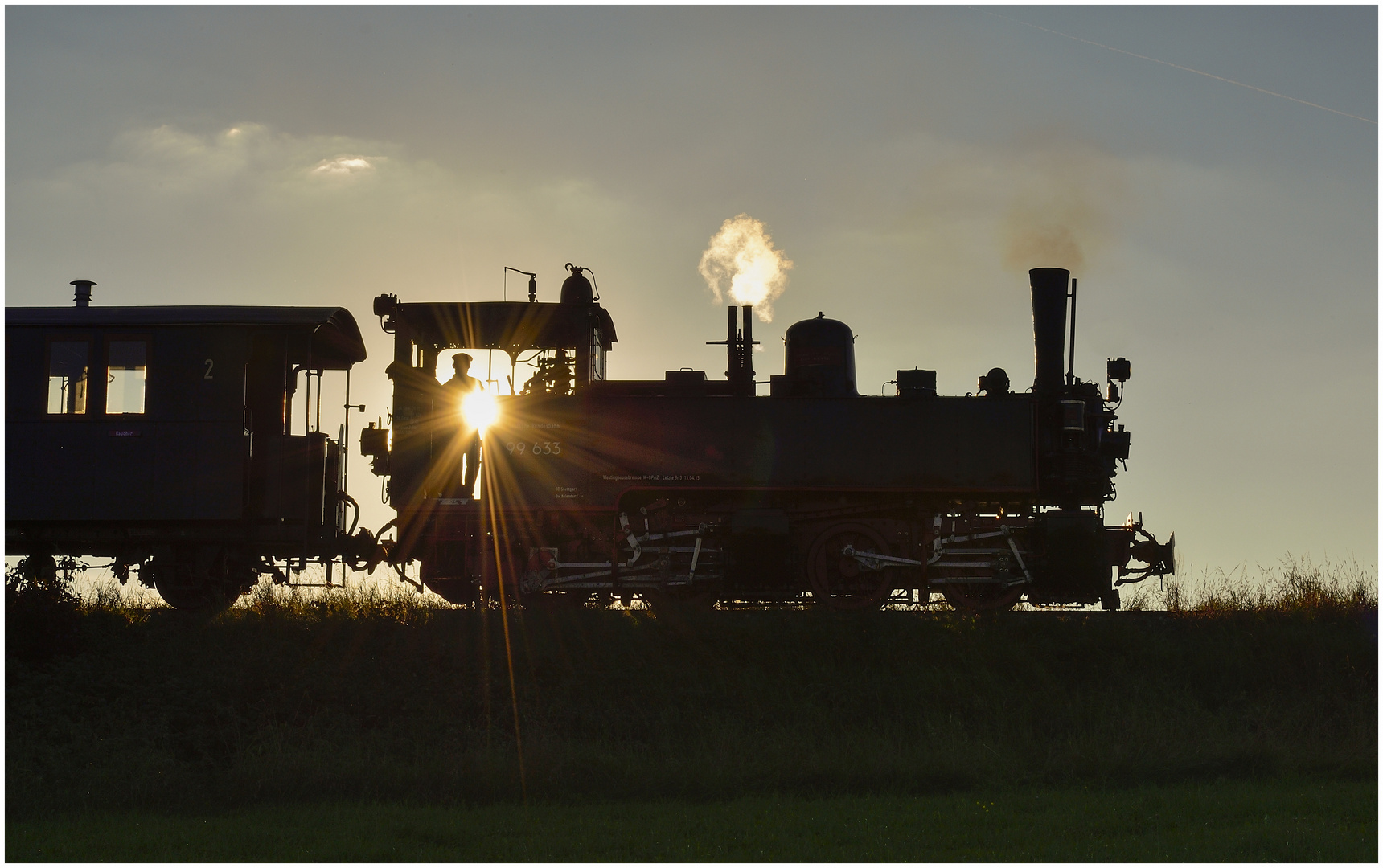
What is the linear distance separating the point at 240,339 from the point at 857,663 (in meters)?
6.61

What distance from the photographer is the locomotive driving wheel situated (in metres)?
13.2

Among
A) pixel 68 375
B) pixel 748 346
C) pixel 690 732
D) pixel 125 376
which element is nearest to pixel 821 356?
pixel 748 346

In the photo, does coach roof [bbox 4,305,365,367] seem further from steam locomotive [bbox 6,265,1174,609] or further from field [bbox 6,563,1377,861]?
field [bbox 6,563,1377,861]

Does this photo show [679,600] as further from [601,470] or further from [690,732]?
[690,732]

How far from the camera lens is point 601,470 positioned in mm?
13359

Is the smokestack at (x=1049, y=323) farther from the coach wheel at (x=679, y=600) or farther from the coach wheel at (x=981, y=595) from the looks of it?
the coach wheel at (x=679, y=600)

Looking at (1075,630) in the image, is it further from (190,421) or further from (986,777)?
(190,421)

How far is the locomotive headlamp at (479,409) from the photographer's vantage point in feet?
44.1

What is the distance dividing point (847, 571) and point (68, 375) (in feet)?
25.6

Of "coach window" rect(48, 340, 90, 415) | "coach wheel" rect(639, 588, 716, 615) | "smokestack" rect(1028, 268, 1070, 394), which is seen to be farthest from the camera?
"smokestack" rect(1028, 268, 1070, 394)

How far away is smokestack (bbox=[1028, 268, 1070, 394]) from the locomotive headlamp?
5.77m

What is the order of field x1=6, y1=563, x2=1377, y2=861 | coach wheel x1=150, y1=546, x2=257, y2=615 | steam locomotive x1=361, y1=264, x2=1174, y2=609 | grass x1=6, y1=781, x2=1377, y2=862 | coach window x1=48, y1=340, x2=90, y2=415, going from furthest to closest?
1. steam locomotive x1=361, y1=264, x2=1174, y2=609
2. coach wheel x1=150, y1=546, x2=257, y2=615
3. coach window x1=48, y1=340, x2=90, y2=415
4. field x1=6, y1=563, x2=1377, y2=861
5. grass x1=6, y1=781, x2=1377, y2=862

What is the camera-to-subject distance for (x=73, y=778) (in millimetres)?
9586

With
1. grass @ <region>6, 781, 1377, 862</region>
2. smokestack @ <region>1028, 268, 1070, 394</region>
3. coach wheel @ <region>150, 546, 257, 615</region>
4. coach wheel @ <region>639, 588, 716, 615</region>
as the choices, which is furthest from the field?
smokestack @ <region>1028, 268, 1070, 394</region>
